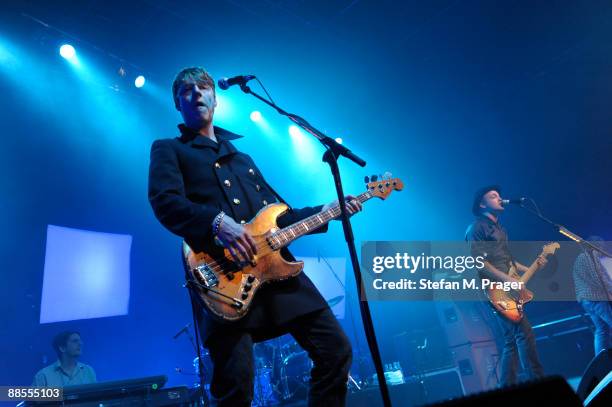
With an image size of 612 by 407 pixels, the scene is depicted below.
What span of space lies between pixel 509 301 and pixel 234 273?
14.6 feet

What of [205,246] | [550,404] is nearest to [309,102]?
[205,246]

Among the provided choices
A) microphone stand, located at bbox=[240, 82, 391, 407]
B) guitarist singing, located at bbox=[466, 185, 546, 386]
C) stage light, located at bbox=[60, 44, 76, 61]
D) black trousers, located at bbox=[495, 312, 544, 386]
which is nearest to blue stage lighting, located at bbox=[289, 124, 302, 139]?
stage light, located at bbox=[60, 44, 76, 61]

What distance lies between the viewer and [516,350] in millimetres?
5727

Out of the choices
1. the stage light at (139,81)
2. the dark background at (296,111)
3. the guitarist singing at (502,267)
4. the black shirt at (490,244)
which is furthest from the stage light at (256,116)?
the black shirt at (490,244)

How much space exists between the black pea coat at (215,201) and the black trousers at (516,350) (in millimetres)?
3717

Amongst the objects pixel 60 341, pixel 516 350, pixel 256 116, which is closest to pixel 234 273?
pixel 516 350

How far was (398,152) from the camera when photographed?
12.0 m

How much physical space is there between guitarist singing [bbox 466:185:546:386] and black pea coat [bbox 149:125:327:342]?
357cm

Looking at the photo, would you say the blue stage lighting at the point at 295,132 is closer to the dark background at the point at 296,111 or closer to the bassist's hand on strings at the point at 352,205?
the dark background at the point at 296,111

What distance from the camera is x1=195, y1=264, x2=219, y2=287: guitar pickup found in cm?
248

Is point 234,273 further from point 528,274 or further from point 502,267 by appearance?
point 528,274

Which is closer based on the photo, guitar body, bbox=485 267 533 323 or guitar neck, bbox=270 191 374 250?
guitar neck, bbox=270 191 374 250

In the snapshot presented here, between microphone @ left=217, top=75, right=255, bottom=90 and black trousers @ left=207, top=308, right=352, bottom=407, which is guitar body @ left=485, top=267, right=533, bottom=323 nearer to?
black trousers @ left=207, top=308, right=352, bottom=407

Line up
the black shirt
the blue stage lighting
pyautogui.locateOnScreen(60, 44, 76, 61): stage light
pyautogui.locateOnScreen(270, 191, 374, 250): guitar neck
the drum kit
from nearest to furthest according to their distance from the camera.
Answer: pyautogui.locateOnScreen(270, 191, 374, 250): guitar neck
the black shirt
the drum kit
pyautogui.locateOnScreen(60, 44, 76, 61): stage light
the blue stage lighting
